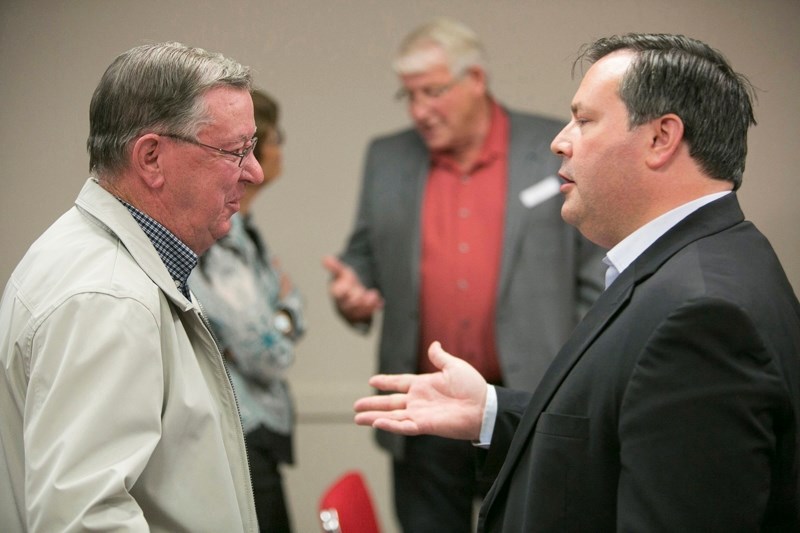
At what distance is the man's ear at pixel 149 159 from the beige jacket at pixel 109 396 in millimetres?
71

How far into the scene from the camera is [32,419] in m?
1.44

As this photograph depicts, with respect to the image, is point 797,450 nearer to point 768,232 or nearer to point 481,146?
point 481,146

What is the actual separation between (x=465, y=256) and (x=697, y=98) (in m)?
1.93

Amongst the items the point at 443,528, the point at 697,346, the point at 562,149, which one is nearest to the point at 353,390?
the point at 443,528

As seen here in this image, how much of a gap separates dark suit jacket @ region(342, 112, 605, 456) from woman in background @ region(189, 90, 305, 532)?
47 centimetres

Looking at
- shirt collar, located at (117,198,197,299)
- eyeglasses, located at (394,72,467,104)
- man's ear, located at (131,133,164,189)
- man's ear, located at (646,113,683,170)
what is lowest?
shirt collar, located at (117,198,197,299)

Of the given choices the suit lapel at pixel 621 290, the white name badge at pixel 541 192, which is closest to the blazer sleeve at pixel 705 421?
the suit lapel at pixel 621 290

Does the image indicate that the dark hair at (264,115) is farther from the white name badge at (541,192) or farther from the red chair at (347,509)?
the red chair at (347,509)

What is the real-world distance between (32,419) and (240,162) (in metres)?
0.59

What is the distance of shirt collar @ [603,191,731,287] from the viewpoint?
163 centimetres

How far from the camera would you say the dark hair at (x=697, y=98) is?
162cm

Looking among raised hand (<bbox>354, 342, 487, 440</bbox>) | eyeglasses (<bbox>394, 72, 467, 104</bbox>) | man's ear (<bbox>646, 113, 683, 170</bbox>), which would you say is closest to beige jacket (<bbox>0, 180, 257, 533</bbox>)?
raised hand (<bbox>354, 342, 487, 440</bbox>)

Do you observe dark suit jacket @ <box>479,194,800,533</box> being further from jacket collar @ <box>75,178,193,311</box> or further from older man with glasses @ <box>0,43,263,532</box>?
jacket collar @ <box>75,178,193,311</box>

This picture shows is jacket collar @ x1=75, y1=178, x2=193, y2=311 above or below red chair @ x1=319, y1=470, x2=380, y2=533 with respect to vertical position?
above
